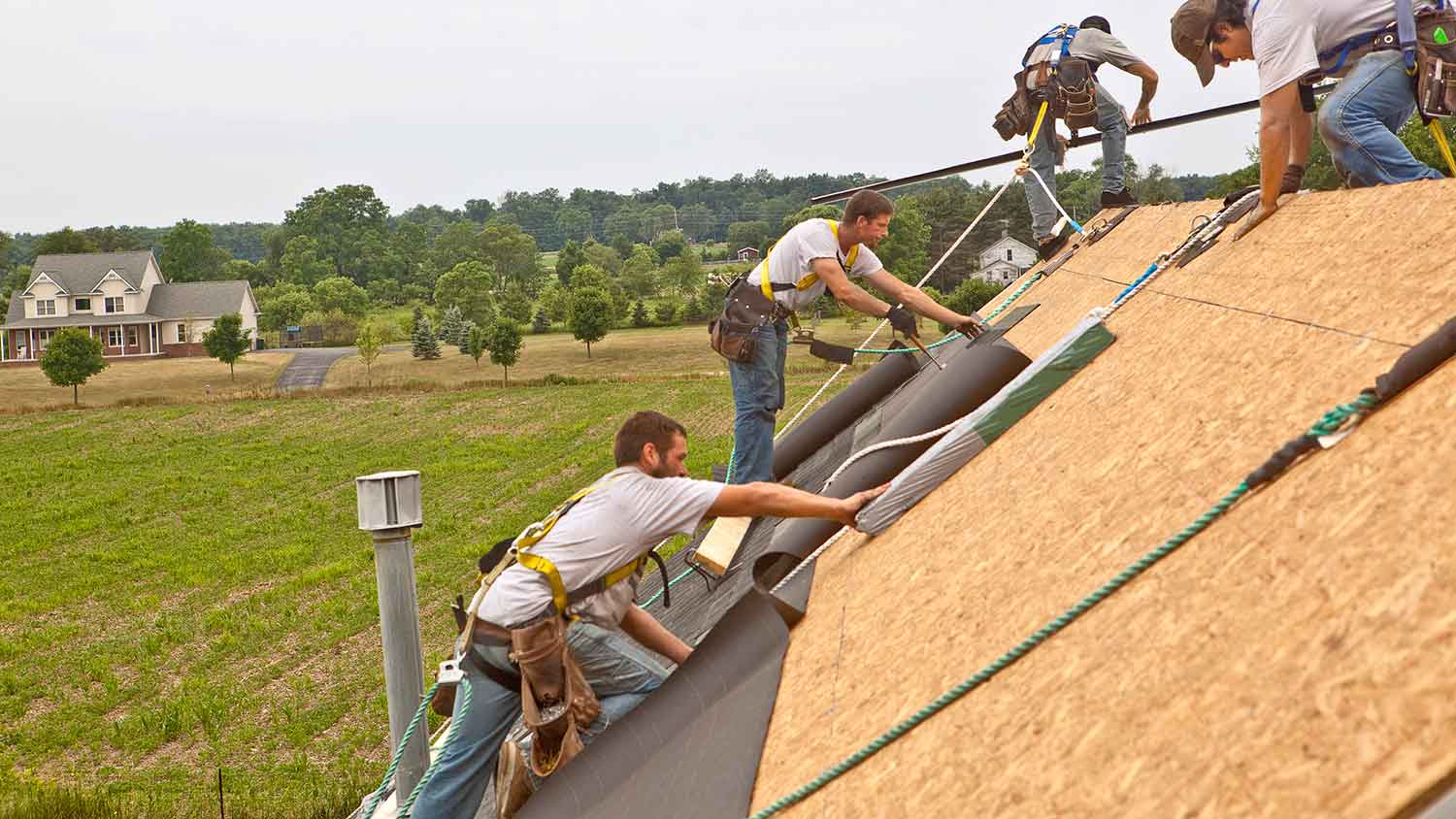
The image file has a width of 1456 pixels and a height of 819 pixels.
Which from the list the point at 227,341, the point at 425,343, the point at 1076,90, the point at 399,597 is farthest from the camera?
the point at 425,343

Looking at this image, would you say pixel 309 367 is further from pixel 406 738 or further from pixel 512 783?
pixel 512 783

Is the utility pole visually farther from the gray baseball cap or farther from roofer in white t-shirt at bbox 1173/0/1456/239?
the gray baseball cap

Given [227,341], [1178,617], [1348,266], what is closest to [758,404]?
[1348,266]

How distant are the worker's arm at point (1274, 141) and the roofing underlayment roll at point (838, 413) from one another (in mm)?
3740

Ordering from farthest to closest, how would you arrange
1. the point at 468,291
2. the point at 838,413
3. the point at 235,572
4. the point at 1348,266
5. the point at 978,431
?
the point at 468,291
the point at 235,572
the point at 838,413
the point at 978,431
the point at 1348,266

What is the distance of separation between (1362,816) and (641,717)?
2.78m

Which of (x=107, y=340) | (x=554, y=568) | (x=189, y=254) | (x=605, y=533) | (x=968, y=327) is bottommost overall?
(x=554, y=568)

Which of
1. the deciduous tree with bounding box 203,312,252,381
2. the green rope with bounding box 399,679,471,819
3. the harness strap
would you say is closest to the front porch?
the deciduous tree with bounding box 203,312,252,381

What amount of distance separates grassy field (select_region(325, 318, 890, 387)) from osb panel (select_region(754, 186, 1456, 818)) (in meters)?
39.4

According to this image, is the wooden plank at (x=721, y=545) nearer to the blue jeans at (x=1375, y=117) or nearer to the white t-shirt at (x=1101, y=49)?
the blue jeans at (x=1375, y=117)

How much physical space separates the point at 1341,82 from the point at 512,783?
4.49 m

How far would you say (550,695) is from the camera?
13.6 feet

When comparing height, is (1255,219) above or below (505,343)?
above

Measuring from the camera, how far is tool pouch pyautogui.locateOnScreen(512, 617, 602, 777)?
160 inches
